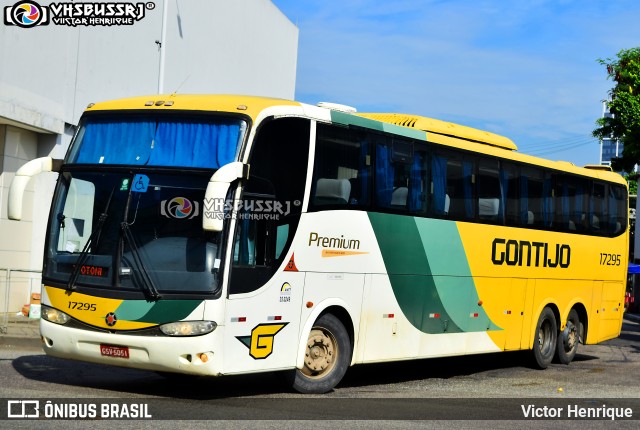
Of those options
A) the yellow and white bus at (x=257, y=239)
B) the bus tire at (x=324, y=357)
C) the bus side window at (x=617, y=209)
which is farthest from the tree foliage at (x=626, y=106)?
the bus tire at (x=324, y=357)

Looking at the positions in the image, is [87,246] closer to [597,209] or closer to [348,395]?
[348,395]

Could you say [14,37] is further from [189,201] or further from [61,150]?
[189,201]

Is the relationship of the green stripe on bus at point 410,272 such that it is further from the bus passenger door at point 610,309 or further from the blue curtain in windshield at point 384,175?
the bus passenger door at point 610,309

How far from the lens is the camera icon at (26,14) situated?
68.8 ft

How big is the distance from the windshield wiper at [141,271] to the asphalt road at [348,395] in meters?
1.12

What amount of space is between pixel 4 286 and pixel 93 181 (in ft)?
28.3

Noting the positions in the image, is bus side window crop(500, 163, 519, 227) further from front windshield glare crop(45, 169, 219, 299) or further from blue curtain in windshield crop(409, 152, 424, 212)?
front windshield glare crop(45, 169, 219, 299)

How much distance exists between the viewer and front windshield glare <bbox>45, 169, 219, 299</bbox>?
34.5 feet

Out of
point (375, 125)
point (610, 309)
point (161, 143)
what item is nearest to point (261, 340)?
point (161, 143)

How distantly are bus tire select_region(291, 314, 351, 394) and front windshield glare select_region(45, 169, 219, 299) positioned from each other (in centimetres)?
201

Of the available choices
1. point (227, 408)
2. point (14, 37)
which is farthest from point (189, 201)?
point (14, 37)

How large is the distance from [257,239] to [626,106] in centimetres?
2522

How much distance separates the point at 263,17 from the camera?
34844 mm

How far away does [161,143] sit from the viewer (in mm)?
11055
